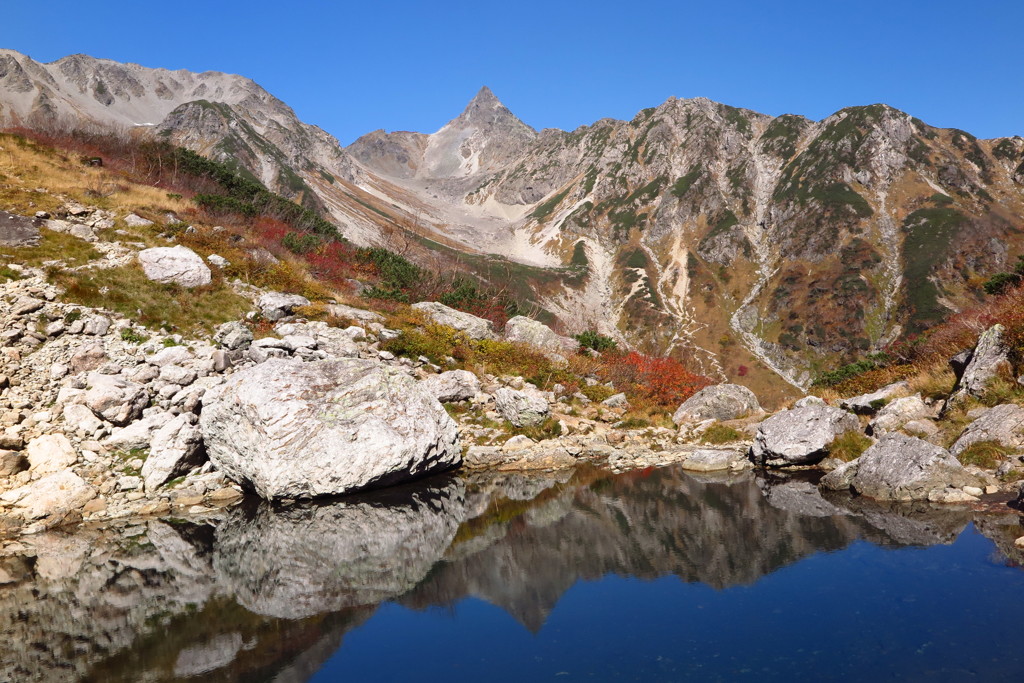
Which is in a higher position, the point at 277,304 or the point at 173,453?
the point at 277,304

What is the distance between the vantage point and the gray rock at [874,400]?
20297 millimetres

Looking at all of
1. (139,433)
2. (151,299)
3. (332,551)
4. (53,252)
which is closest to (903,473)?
(332,551)

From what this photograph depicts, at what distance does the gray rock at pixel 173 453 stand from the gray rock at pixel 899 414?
21145 mm

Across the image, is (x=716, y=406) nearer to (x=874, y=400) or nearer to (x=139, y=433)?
(x=874, y=400)

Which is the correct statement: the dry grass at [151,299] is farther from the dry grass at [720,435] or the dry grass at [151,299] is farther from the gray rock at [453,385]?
the dry grass at [720,435]

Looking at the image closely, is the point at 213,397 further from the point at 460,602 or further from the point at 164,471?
the point at 460,602

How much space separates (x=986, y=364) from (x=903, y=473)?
593 cm

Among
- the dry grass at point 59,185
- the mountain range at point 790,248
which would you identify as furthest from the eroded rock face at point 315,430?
the mountain range at point 790,248

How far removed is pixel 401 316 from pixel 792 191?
598ft

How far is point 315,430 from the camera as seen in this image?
53.8ft

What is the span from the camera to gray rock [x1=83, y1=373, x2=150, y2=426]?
17516 mm

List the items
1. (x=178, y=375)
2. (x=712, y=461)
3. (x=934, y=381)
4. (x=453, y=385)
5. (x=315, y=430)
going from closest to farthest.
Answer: (x=315, y=430)
(x=178, y=375)
(x=712, y=461)
(x=934, y=381)
(x=453, y=385)

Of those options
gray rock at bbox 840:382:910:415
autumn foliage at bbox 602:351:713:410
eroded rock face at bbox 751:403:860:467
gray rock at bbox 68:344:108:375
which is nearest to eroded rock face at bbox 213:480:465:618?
gray rock at bbox 68:344:108:375

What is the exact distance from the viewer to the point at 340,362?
61.6ft
